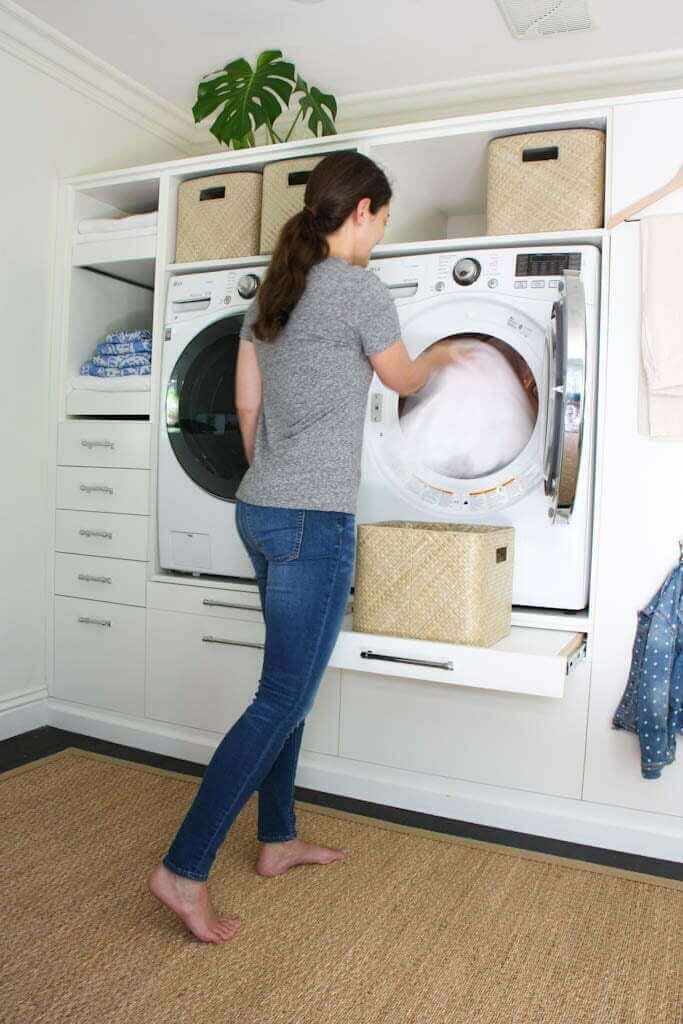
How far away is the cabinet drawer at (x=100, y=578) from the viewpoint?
2.73m

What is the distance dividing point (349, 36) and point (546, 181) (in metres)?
1.03

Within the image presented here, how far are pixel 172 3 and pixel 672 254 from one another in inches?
66.4

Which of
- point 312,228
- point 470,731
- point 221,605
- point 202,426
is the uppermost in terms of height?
point 312,228

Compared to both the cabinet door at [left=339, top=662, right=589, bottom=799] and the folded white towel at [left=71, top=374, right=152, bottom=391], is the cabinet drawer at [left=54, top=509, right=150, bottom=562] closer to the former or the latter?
the folded white towel at [left=71, top=374, right=152, bottom=391]

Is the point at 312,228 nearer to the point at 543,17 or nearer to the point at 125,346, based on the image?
the point at 125,346

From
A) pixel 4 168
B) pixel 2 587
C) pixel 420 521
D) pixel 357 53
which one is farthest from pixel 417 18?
pixel 2 587

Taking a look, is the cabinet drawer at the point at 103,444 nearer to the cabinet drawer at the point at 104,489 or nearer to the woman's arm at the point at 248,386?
the cabinet drawer at the point at 104,489

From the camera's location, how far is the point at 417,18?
2.64 metres

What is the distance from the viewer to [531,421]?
7.12 feet

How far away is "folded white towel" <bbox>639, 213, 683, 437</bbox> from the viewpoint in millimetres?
1998

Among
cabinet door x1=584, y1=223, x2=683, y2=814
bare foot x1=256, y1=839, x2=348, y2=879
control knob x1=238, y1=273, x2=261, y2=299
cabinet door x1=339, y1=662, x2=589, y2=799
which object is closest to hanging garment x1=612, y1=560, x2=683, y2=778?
cabinet door x1=584, y1=223, x2=683, y2=814

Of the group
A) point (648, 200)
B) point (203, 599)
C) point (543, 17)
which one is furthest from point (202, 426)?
point (543, 17)

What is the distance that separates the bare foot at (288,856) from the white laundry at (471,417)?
97 cm

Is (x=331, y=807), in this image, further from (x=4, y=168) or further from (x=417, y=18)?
(x=417, y=18)
